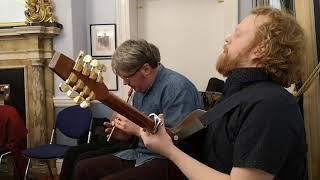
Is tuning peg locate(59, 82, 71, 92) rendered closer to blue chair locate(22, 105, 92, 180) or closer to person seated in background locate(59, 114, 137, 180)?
person seated in background locate(59, 114, 137, 180)

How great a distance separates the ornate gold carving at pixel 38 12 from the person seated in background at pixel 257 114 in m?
3.17

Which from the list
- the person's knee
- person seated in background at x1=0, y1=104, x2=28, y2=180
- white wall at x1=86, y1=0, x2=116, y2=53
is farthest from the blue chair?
the person's knee

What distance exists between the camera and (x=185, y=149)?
5.29 feet

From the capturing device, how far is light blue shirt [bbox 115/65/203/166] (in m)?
2.05

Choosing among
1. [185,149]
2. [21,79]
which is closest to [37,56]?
[21,79]

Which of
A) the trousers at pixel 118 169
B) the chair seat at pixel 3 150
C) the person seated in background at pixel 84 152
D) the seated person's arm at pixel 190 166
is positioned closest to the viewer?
the seated person's arm at pixel 190 166

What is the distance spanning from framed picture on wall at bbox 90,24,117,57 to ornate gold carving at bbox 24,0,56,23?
480 mm

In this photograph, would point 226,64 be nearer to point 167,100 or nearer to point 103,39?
point 167,100

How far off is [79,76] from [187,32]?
3.47 metres

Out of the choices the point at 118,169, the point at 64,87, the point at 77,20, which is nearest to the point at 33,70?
the point at 77,20

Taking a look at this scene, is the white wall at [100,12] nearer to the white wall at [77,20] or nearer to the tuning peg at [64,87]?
the white wall at [77,20]

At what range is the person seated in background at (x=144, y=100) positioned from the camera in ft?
6.58

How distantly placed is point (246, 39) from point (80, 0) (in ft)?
11.4

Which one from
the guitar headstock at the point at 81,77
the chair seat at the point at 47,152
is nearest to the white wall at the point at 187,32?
the chair seat at the point at 47,152
